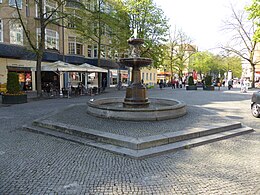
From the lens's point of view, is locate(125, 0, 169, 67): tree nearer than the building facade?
No

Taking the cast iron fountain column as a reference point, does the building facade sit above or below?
above

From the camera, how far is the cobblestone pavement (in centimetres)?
369

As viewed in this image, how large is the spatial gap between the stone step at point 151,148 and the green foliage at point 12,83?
7.67 m

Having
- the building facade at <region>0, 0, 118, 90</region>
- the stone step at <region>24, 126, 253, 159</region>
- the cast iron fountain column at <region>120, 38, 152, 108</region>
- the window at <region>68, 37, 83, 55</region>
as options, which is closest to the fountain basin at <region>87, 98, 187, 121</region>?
the cast iron fountain column at <region>120, 38, 152, 108</region>

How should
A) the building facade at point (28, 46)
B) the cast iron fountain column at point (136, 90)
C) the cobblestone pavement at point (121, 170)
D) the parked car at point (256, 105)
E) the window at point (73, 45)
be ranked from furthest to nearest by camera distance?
the window at point (73, 45) < the building facade at point (28, 46) < the parked car at point (256, 105) < the cast iron fountain column at point (136, 90) < the cobblestone pavement at point (121, 170)

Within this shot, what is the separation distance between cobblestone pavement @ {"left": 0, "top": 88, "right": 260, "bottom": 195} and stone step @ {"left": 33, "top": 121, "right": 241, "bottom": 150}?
1.55 ft

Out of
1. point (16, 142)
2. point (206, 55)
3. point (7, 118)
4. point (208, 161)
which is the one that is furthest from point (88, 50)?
point (206, 55)

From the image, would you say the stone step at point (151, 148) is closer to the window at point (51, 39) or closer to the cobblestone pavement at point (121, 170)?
the cobblestone pavement at point (121, 170)

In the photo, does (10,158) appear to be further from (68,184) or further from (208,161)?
(208,161)

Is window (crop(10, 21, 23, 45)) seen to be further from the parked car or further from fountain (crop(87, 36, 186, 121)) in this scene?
the parked car

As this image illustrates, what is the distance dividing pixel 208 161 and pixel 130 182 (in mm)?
2019

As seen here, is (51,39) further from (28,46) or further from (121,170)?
(121,170)

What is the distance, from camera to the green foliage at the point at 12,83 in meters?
13.9

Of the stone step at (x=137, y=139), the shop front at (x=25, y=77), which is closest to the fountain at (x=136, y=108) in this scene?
the stone step at (x=137, y=139)
